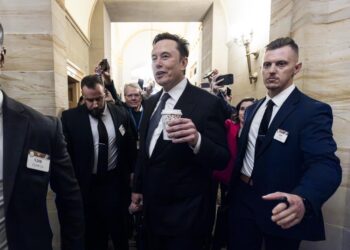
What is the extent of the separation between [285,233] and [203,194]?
47cm

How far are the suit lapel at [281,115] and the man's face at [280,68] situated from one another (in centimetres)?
9

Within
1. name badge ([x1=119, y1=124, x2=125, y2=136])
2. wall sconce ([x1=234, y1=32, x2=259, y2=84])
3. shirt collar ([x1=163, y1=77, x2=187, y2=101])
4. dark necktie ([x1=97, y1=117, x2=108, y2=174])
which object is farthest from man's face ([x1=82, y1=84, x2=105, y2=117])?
wall sconce ([x1=234, y1=32, x2=259, y2=84])

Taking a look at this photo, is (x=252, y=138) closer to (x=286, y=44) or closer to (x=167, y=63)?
(x=286, y=44)

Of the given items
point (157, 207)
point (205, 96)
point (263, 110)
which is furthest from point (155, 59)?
point (157, 207)

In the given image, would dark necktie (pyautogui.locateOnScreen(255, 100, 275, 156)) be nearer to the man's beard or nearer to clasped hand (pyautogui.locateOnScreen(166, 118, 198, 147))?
clasped hand (pyautogui.locateOnScreen(166, 118, 198, 147))

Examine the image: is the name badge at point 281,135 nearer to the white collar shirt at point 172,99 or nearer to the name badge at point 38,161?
the white collar shirt at point 172,99

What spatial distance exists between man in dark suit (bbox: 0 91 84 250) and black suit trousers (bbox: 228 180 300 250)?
3.49 feet

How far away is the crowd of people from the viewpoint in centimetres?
82

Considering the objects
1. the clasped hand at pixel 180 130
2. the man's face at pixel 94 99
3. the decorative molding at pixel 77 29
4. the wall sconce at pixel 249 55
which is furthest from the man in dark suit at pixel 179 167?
the decorative molding at pixel 77 29

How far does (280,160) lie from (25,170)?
1.16m

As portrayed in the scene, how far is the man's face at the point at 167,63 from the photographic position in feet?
4.53

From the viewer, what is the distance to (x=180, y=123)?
106 centimetres

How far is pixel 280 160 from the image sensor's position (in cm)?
126

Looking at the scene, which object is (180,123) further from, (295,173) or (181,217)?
(295,173)
